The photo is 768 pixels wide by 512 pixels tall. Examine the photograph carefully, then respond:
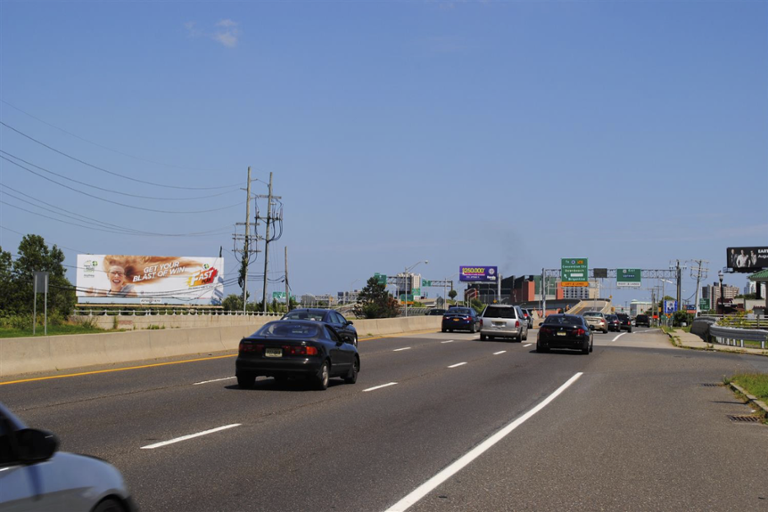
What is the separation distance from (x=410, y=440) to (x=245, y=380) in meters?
7.13

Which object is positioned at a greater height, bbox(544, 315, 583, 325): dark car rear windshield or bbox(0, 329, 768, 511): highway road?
bbox(544, 315, 583, 325): dark car rear windshield

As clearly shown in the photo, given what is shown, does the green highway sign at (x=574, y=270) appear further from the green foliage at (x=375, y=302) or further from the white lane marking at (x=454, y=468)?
the white lane marking at (x=454, y=468)

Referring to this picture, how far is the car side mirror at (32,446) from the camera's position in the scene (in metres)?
3.90

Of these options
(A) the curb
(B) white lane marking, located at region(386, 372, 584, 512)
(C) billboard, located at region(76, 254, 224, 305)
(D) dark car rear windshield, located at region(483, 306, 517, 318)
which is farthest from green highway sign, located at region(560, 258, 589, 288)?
(B) white lane marking, located at region(386, 372, 584, 512)

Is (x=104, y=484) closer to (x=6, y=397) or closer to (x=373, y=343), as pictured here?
(x=6, y=397)

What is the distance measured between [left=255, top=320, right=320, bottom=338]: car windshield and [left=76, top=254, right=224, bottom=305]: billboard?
10330 centimetres

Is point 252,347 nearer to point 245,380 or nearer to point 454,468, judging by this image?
point 245,380

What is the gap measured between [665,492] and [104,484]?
5.79 metres

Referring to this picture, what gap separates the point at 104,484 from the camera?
4.45 metres

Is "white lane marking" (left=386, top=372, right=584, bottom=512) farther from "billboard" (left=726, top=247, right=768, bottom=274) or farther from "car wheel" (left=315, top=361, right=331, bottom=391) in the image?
"billboard" (left=726, top=247, right=768, bottom=274)

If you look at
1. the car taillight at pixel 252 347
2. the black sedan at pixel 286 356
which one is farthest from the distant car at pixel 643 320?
the car taillight at pixel 252 347

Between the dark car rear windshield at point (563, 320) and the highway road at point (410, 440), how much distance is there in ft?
38.4

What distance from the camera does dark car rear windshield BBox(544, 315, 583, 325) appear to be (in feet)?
109

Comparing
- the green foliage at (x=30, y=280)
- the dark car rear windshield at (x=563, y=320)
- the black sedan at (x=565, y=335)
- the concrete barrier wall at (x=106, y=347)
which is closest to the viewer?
the concrete barrier wall at (x=106, y=347)
